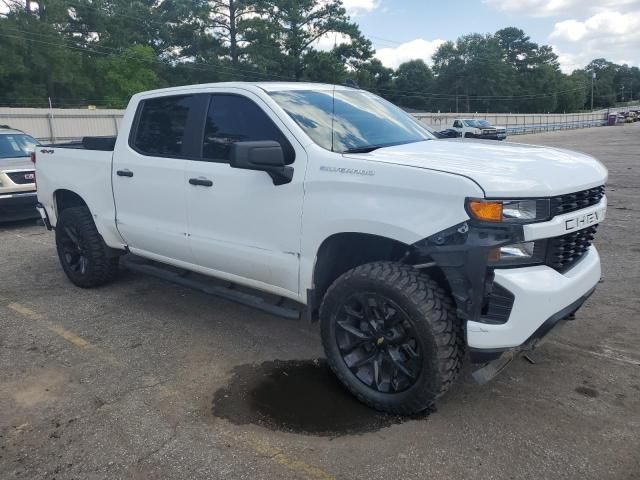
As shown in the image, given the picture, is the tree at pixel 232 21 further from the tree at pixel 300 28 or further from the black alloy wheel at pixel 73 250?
the black alloy wheel at pixel 73 250

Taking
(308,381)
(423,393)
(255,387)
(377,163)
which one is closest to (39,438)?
(255,387)

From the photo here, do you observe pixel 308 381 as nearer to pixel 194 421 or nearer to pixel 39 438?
pixel 194 421

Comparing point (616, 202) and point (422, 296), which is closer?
point (422, 296)

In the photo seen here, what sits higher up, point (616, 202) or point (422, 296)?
point (422, 296)

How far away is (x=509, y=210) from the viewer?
Result: 2.87 metres

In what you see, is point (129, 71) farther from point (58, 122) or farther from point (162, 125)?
point (162, 125)

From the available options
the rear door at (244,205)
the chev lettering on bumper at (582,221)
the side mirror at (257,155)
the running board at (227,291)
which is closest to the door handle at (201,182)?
the rear door at (244,205)

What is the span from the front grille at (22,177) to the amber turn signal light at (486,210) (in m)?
8.55

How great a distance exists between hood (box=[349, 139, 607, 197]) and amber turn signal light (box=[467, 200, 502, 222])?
0.17 ft

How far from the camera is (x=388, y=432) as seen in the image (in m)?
3.17

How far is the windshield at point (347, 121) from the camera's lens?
12.3 ft

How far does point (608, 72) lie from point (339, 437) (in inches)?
7073

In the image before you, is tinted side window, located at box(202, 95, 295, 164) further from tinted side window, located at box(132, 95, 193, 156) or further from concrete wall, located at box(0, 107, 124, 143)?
concrete wall, located at box(0, 107, 124, 143)

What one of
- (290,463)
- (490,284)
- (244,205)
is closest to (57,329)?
(244,205)
